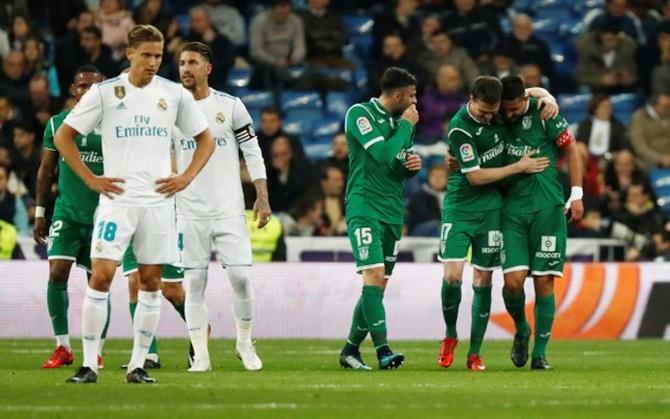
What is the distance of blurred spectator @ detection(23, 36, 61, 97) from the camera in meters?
23.4

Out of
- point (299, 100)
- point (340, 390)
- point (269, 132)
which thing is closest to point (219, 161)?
point (340, 390)

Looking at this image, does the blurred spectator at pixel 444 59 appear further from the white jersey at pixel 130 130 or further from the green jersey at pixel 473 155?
the white jersey at pixel 130 130

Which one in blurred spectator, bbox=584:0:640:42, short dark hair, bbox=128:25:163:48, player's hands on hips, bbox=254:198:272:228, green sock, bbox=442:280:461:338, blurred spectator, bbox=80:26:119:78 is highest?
blurred spectator, bbox=584:0:640:42

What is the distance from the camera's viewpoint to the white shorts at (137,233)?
11.2m

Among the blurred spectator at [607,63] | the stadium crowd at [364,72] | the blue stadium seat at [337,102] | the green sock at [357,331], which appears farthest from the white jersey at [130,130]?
the blurred spectator at [607,63]

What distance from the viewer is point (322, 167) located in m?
22.7

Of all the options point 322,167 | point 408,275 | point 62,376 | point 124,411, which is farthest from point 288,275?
point 124,411

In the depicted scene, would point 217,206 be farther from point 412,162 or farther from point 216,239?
point 412,162

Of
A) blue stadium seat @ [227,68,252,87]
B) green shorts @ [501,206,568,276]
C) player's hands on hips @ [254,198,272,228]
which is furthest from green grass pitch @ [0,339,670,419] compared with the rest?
blue stadium seat @ [227,68,252,87]

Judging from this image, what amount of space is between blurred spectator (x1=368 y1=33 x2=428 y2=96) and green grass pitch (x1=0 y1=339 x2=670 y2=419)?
29.5ft

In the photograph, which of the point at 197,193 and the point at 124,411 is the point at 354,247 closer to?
the point at 197,193

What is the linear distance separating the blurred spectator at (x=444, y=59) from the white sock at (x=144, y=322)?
13616 mm

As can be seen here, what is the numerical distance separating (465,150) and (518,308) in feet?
4.60

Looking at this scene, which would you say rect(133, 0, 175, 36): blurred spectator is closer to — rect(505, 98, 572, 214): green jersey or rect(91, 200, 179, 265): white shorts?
rect(505, 98, 572, 214): green jersey
